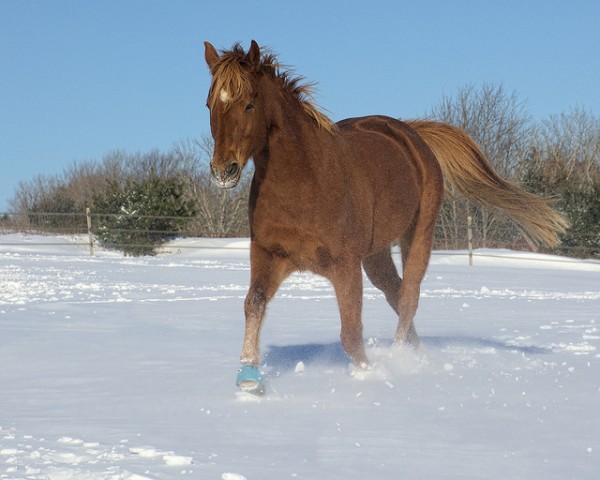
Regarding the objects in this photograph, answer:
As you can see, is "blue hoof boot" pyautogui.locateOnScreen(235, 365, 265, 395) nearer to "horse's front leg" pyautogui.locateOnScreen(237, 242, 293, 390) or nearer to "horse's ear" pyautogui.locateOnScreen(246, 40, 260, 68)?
"horse's front leg" pyautogui.locateOnScreen(237, 242, 293, 390)

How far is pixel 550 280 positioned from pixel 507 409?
427 inches

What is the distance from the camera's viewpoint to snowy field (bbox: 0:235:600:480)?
8.07ft

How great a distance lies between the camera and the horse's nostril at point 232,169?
328 cm

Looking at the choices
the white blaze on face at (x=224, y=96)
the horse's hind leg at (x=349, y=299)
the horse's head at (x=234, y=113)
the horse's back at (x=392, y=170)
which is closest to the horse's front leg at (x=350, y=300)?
the horse's hind leg at (x=349, y=299)

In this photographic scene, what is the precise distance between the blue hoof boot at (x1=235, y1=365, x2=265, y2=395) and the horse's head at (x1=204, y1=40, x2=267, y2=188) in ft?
2.94

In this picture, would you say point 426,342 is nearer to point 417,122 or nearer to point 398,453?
point 417,122

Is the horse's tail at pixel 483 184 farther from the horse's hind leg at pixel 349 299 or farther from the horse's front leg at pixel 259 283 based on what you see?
the horse's front leg at pixel 259 283

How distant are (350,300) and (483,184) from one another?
98.2 inches

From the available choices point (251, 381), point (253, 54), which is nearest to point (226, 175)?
point (253, 54)

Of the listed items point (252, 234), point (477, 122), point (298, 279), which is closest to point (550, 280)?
point (298, 279)

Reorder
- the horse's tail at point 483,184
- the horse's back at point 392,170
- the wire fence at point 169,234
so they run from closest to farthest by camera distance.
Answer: the horse's back at point 392,170
the horse's tail at point 483,184
the wire fence at point 169,234

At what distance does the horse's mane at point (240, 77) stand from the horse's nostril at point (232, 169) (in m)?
0.29

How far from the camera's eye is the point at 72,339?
5703 mm


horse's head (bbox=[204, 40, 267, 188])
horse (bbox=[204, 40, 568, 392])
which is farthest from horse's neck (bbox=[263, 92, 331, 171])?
horse's head (bbox=[204, 40, 267, 188])
